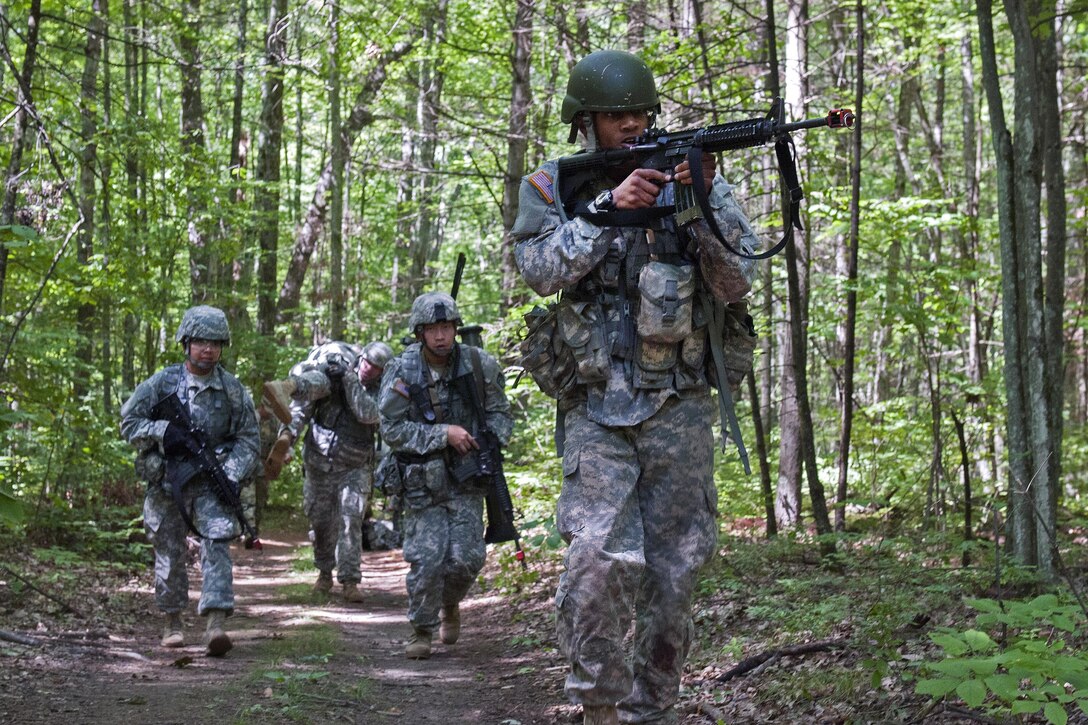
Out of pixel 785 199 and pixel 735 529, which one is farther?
pixel 735 529

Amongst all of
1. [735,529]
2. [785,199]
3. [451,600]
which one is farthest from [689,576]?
[735,529]

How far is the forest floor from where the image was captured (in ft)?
15.6

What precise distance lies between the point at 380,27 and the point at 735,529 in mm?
8983

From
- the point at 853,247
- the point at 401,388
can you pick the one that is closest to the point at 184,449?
the point at 401,388

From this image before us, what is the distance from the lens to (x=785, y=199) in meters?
7.76

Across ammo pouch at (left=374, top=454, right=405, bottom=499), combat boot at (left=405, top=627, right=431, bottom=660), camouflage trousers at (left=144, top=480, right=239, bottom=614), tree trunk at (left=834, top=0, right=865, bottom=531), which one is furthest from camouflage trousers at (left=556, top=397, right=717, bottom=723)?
tree trunk at (left=834, top=0, right=865, bottom=531)

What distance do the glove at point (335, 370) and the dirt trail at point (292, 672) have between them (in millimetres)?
2099

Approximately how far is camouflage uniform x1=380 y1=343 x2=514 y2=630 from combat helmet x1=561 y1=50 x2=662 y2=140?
3.32m

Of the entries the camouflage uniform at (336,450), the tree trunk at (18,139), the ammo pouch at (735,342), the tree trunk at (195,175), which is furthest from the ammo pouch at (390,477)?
the tree trunk at (195,175)

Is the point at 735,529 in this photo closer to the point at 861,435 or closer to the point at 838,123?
the point at 861,435

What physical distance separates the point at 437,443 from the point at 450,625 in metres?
1.49

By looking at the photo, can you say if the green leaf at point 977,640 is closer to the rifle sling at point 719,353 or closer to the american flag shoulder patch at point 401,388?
the rifle sling at point 719,353

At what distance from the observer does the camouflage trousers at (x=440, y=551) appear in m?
7.17

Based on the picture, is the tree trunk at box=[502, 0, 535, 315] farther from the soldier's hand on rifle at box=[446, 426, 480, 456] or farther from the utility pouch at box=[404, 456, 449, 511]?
the soldier's hand on rifle at box=[446, 426, 480, 456]
